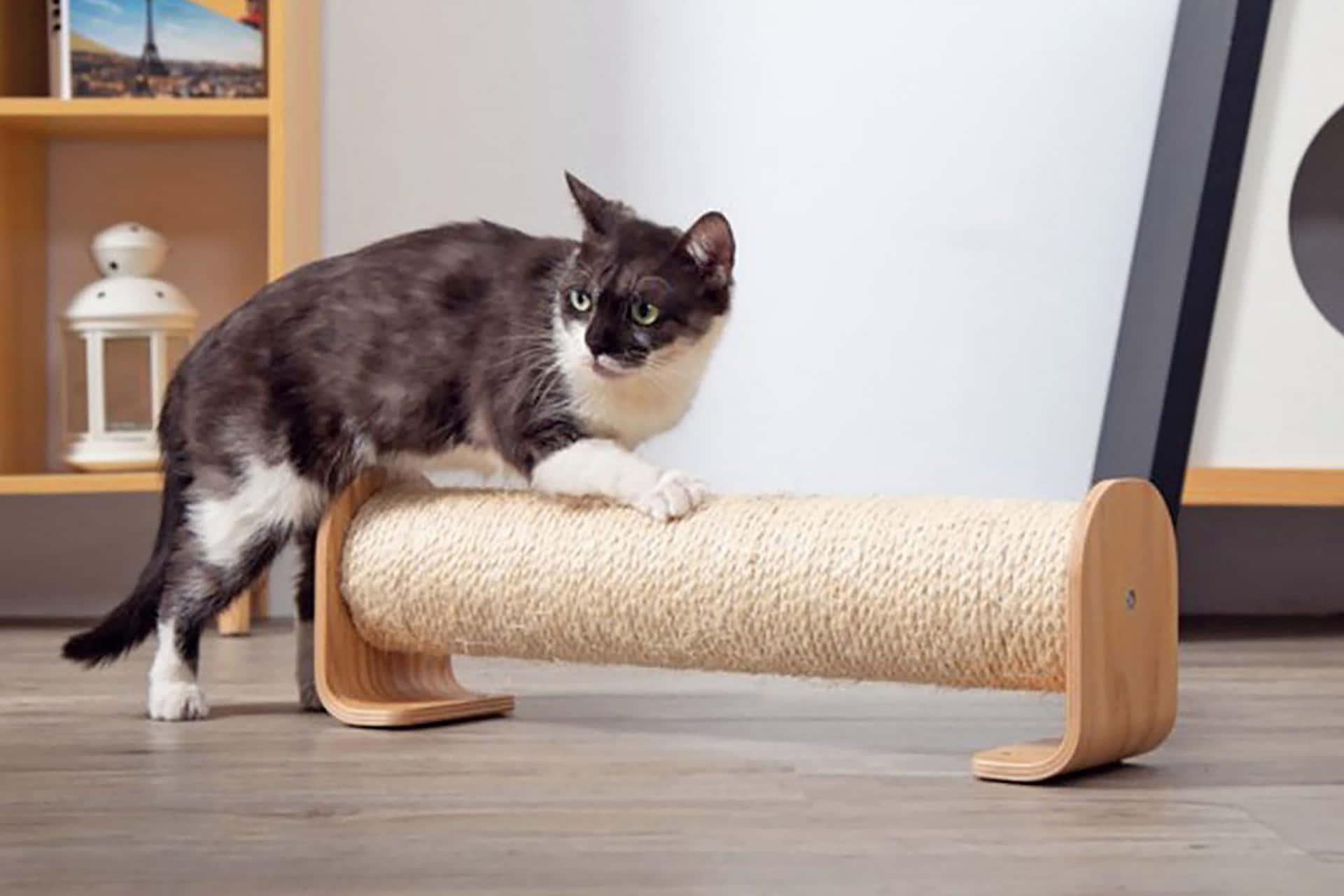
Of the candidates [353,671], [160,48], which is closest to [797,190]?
[160,48]

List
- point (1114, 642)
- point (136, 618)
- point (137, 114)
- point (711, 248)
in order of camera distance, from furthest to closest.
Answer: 1. point (137, 114)
2. point (136, 618)
3. point (711, 248)
4. point (1114, 642)

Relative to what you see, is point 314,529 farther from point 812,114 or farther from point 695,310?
point 812,114

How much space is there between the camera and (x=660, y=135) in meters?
3.06

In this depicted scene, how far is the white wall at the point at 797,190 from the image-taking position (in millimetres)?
3051

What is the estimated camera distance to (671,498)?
1.81 meters

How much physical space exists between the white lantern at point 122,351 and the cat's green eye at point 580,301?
122cm

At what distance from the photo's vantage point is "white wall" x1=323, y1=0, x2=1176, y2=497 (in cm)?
305

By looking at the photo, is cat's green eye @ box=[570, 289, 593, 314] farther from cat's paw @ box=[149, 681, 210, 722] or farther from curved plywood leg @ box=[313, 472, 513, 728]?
cat's paw @ box=[149, 681, 210, 722]

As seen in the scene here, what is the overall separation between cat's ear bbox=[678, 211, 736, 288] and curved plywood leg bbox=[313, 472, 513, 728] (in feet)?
1.41

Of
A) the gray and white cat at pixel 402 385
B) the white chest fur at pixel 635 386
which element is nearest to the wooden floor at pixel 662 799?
the gray and white cat at pixel 402 385

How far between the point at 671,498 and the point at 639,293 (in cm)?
20

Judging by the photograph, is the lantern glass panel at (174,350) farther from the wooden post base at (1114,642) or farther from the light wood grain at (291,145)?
the wooden post base at (1114,642)

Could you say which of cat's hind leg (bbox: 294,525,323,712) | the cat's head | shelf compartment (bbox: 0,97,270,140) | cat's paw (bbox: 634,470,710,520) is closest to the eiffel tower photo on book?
shelf compartment (bbox: 0,97,270,140)

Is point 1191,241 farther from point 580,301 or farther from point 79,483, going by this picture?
point 79,483
